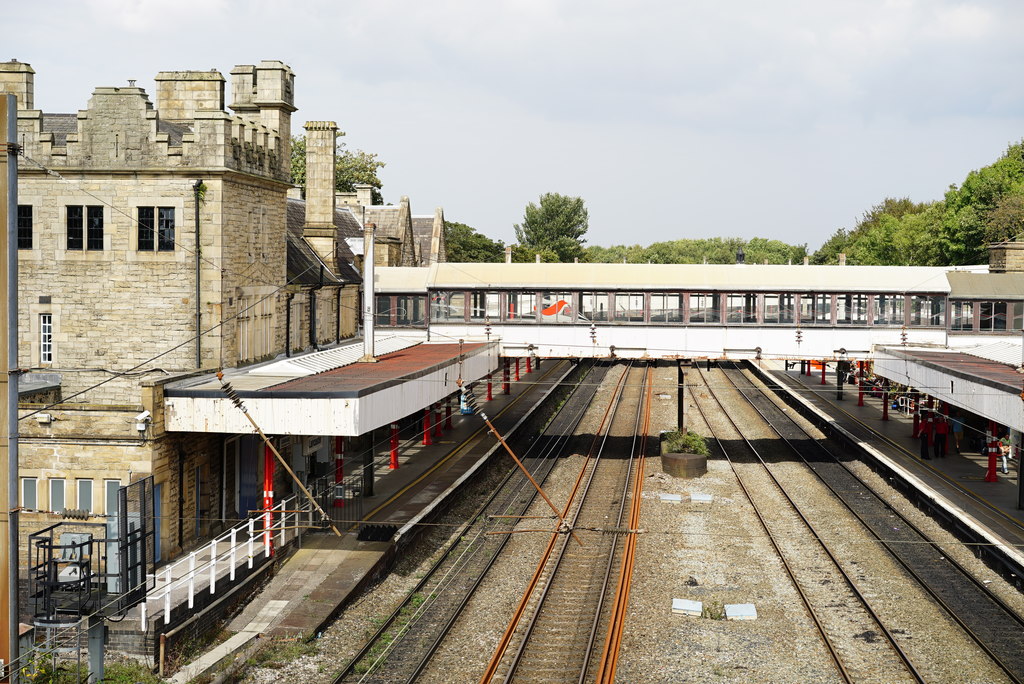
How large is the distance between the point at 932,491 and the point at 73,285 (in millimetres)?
24038

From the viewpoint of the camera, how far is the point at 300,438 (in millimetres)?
31062

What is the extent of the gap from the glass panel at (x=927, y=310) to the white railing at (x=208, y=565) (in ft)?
85.6

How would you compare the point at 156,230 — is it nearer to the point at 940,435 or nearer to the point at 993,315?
the point at 940,435

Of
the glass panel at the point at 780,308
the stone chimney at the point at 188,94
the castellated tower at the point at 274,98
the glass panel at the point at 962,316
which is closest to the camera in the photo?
the stone chimney at the point at 188,94

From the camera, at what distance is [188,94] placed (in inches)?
1236

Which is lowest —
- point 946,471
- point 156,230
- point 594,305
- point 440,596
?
point 440,596

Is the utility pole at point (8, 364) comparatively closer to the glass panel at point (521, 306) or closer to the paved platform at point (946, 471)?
the paved platform at point (946, 471)

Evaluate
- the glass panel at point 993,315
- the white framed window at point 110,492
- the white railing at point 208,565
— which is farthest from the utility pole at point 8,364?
the glass panel at point 993,315

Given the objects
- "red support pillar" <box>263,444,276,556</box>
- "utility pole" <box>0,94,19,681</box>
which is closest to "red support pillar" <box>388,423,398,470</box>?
"red support pillar" <box>263,444,276,556</box>

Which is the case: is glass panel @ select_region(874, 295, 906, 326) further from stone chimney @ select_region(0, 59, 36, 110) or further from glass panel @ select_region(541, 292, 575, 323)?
stone chimney @ select_region(0, 59, 36, 110)

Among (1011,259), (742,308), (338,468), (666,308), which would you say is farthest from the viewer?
(1011,259)

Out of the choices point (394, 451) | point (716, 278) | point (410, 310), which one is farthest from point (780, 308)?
point (394, 451)

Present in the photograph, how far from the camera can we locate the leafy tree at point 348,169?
87.5 meters

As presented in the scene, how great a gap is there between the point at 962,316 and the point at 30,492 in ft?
116
